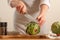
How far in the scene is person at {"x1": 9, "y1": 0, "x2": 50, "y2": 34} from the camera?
2.88 ft

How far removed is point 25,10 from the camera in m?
0.89

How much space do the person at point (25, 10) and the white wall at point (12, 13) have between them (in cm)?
2

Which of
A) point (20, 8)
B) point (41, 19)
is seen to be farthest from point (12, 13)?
point (41, 19)

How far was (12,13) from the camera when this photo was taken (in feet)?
2.95

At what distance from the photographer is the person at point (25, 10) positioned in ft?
2.88

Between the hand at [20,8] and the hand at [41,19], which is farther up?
the hand at [20,8]

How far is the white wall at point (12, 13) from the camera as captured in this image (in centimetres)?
89

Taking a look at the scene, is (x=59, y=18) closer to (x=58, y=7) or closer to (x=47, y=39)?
(x=58, y=7)

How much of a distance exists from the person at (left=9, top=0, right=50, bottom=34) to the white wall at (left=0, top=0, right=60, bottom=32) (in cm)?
2

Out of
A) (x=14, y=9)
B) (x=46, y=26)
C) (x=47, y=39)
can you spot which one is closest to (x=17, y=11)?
(x=14, y=9)

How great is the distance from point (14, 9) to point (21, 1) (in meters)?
0.06

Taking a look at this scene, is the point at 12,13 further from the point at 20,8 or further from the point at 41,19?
Answer: the point at 41,19

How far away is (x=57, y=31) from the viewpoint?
0.74m

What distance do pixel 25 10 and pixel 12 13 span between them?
0.07m
